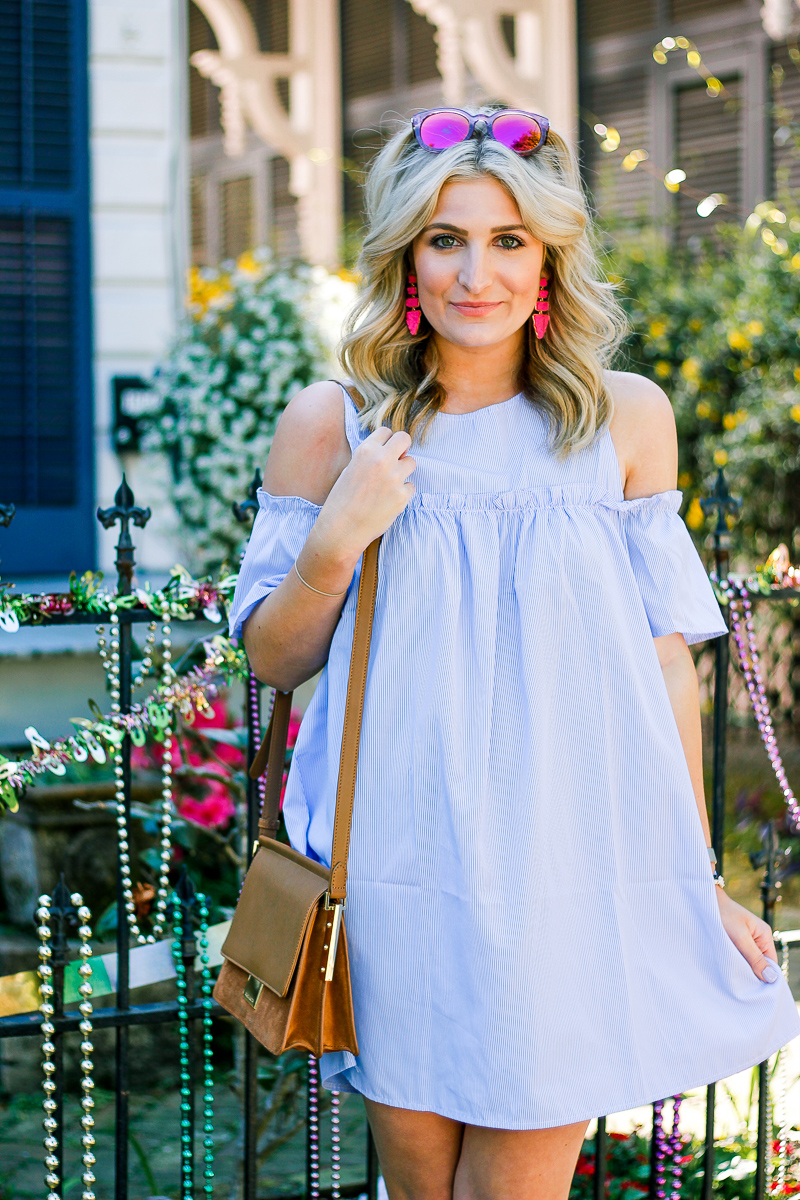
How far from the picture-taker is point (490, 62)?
6438 mm

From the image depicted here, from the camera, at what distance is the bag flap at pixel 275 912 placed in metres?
1.46

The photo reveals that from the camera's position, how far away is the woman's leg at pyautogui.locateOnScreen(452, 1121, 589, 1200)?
1.46 meters

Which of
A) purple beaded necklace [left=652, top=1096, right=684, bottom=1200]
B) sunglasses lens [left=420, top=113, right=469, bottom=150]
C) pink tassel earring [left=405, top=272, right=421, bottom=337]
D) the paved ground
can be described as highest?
sunglasses lens [left=420, top=113, right=469, bottom=150]

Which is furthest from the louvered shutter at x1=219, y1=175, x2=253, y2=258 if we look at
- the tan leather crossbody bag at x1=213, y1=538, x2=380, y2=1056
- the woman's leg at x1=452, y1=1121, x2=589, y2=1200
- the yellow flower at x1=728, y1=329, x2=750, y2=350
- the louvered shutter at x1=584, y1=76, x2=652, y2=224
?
the woman's leg at x1=452, y1=1121, x2=589, y2=1200

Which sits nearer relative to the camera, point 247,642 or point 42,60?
point 247,642

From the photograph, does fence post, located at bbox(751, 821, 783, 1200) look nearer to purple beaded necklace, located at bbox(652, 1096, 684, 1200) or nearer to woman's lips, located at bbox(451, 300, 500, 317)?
purple beaded necklace, located at bbox(652, 1096, 684, 1200)

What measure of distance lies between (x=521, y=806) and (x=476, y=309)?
0.63 m

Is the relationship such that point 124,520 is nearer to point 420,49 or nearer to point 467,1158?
point 467,1158

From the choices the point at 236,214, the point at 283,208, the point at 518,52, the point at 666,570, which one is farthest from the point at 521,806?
the point at 236,214

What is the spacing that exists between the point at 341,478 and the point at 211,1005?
107 cm

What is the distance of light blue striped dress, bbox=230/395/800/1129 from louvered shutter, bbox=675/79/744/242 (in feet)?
18.0

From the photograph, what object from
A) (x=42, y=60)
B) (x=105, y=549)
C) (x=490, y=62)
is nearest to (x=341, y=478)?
(x=105, y=549)

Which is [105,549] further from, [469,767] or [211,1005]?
[469,767]

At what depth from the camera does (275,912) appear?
59.4 inches
